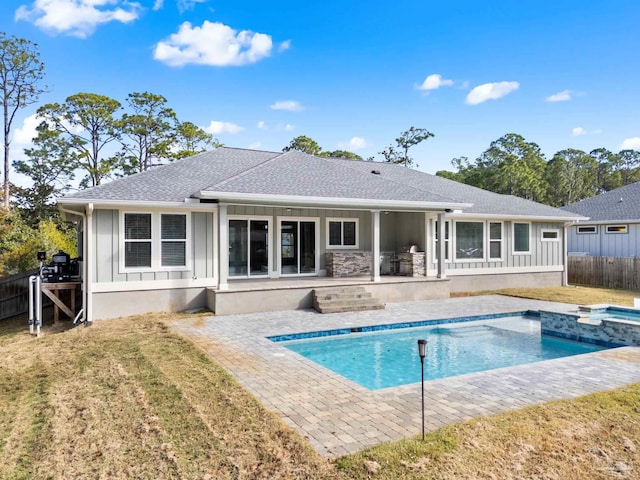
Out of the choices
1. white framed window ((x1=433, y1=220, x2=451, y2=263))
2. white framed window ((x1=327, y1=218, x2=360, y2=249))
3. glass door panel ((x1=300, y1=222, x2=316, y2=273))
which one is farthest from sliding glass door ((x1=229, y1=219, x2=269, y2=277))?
white framed window ((x1=433, y1=220, x2=451, y2=263))

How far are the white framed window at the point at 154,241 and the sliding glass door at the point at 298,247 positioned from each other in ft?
11.6

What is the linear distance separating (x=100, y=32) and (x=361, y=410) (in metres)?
19.4

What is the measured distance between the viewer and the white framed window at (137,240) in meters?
10.8

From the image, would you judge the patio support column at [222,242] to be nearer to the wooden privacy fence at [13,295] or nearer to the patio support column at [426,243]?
the wooden privacy fence at [13,295]

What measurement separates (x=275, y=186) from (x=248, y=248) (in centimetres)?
257

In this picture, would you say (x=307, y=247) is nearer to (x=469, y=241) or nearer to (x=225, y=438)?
(x=469, y=241)

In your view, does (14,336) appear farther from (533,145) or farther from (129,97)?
(533,145)

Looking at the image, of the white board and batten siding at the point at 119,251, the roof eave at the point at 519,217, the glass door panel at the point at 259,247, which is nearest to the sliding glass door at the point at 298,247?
the glass door panel at the point at 259,247

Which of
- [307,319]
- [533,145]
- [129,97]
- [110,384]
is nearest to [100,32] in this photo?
[129,97]

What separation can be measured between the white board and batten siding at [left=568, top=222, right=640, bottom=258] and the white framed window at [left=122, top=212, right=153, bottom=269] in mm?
20690

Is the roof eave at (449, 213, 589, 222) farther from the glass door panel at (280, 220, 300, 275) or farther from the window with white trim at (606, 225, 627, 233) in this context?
the glass door panel at (280, 220, 300, 275)

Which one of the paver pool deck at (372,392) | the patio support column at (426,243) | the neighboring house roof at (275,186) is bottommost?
the paver pool deck at (372,392)

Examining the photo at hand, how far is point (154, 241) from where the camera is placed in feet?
36.4

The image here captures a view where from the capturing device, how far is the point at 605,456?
3.79m
